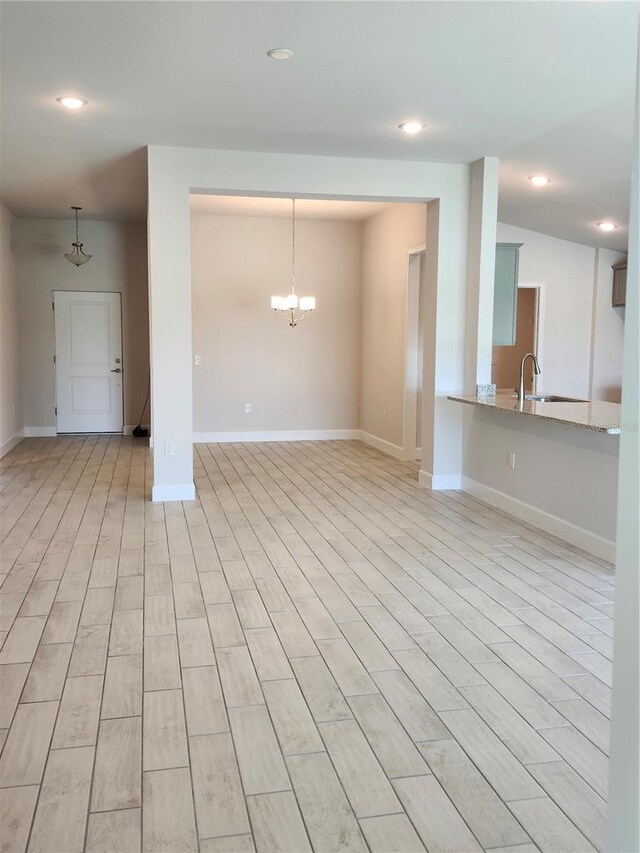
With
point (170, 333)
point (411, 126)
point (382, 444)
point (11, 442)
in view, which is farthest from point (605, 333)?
point (11, 442)

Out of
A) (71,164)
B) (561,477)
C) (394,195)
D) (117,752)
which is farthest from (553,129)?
(117,752)

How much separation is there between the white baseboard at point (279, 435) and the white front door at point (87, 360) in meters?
1.51

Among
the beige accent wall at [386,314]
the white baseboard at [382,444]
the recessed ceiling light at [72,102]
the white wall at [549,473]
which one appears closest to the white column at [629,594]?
the white wall at [549,473]

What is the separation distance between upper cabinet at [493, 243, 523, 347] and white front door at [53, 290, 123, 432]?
5087 mm

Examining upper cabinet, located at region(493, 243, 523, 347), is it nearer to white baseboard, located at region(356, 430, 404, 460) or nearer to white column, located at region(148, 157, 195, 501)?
white baseboard, located at region(356, 430, 404, 460)

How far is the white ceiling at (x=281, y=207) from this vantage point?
7895mm

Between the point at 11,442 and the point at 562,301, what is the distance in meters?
6.77

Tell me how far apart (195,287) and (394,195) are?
140 inches

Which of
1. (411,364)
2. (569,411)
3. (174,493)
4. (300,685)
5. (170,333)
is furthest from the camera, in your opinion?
(411,364)

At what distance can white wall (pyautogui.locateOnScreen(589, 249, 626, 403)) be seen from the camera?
8734 millimetres

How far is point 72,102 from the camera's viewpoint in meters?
4.47

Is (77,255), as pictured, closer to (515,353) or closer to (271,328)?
(271,328)

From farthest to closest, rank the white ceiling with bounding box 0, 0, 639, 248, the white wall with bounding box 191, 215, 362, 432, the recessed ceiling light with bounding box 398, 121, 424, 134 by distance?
1. the white wall with bounding box 191, 215, 362, 432
2. the recessed ceiling light with bounding box 398, 121, 424, 134
3. the white ceiling with bounding box 0, 0, 639, 248

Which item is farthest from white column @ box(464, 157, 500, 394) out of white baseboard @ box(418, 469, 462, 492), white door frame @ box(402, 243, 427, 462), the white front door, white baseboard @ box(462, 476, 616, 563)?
the white front door
